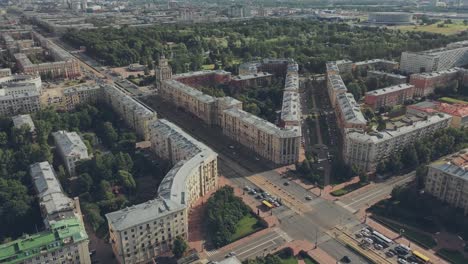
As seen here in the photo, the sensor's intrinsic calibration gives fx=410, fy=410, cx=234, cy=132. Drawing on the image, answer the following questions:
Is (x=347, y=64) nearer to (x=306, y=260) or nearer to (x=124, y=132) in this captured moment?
(x=124, y=132)

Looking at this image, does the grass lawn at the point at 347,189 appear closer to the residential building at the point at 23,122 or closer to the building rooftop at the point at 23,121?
the residential building at the point at 23,122

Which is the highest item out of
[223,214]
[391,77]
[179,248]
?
[391,77]

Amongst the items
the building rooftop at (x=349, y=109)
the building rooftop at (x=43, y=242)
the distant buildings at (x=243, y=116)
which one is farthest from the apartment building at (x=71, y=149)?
the building rooftop at (x=349, y=109)

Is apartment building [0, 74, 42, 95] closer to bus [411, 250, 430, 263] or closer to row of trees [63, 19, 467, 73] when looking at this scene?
row of trees [63, 19, 467, 73]

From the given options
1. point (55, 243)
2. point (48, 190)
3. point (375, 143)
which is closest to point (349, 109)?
point (375, 143)

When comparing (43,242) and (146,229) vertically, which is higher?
(43,242)

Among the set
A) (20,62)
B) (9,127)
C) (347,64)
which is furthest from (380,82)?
(20,62)

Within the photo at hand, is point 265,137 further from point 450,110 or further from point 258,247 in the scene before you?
point 450,110
